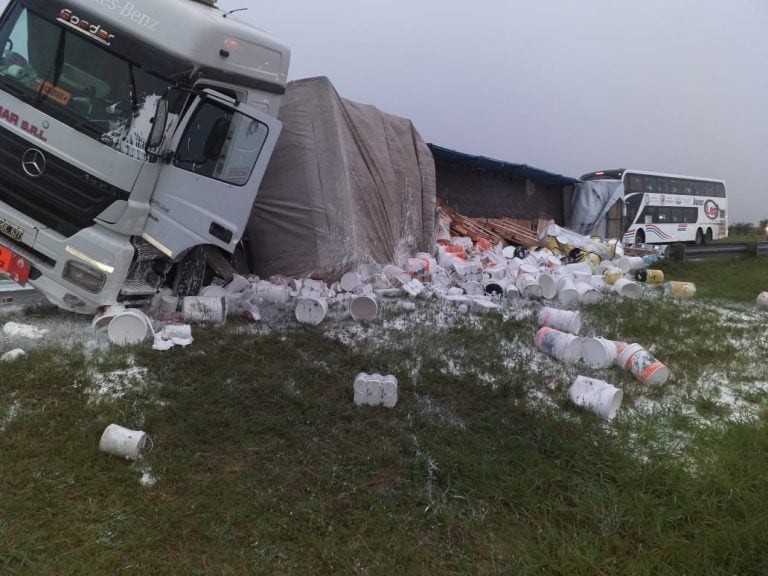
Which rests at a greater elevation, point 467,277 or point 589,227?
point 589,227

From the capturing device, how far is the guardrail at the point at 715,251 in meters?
13.9

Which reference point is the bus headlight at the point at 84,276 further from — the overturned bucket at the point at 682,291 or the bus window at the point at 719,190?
the bus window at the point at 719,190

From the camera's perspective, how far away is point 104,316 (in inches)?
190

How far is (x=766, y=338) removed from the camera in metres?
6.21

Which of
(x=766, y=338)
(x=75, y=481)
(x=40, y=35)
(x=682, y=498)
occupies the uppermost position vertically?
(x=40, y=35)

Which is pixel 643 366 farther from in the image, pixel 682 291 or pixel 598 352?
pixel 682 291

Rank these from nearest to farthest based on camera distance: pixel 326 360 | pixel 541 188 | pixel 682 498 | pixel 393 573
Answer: pixel 393 573, pixel 682 498, pixel 326 360, pixel 541 188

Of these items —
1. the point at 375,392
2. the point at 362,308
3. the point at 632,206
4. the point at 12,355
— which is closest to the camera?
the point at 375,392

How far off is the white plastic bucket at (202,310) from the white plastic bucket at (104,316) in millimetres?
686

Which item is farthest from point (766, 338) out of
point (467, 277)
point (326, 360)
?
point (326, 360)

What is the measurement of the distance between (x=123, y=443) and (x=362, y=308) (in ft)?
10.8

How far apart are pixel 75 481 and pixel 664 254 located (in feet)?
48.3

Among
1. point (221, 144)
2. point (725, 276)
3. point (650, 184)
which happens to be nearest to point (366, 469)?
point (221, 144)

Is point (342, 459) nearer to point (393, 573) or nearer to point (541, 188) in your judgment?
point (393, 573)
